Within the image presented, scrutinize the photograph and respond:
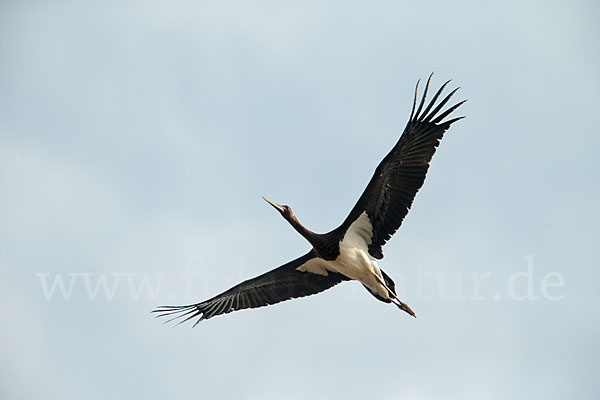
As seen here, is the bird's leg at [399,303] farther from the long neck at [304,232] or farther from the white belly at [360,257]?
the long neck at [304,232]

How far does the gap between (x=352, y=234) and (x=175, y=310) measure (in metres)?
4.36

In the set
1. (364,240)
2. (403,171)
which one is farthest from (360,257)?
(403,171)

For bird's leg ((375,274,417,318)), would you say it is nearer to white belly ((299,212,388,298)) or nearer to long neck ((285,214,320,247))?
white belly ((299,212,388,298))

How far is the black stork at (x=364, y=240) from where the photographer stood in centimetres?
1684

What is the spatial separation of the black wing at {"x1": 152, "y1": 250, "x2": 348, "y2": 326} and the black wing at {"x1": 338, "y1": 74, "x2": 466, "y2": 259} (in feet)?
6.80

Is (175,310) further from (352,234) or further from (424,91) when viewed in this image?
(424,91)

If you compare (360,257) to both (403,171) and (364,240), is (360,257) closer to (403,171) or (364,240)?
(364,240)

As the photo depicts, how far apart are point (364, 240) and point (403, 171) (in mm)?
1795

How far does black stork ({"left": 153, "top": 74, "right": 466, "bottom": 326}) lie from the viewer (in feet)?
55.3

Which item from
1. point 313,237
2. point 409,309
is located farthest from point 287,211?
point 409,309

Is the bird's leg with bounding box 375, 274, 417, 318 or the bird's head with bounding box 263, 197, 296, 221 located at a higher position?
the bird's head with bounding box 263, 197, 296, 221

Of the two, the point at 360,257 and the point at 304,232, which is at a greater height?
the point at 304,232

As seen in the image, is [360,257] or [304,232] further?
[304,232]

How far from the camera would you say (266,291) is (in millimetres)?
19406
